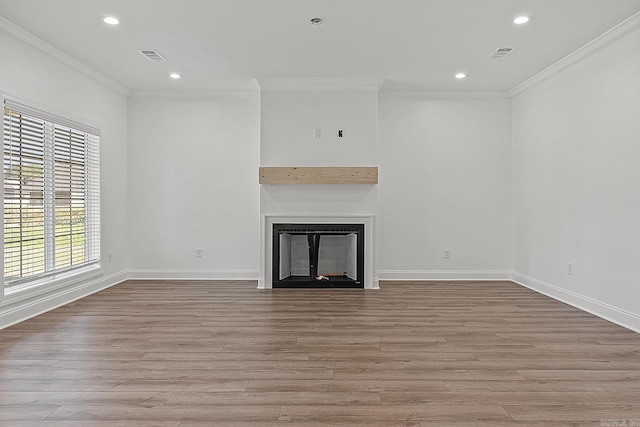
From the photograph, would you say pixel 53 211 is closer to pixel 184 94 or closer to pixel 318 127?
pixel 184 94

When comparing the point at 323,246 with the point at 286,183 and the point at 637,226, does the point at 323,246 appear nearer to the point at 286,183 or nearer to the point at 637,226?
the point at 286,183

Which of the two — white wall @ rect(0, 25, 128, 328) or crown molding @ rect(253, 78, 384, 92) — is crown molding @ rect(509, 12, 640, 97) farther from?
white wall @ rect(0, 25, 128, 328)

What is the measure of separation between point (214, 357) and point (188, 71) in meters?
3.54

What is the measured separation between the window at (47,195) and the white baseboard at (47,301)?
0.21 meters

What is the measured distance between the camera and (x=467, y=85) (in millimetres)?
5672

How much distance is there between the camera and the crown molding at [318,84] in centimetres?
538

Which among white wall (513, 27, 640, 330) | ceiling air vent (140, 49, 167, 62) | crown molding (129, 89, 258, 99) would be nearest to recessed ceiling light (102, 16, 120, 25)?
ceiling air vent (140, 49, 167, 62)

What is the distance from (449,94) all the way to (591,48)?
2026mm

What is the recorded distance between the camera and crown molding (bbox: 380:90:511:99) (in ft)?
19.6

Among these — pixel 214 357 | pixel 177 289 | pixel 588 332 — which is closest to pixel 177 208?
pixel 177 289

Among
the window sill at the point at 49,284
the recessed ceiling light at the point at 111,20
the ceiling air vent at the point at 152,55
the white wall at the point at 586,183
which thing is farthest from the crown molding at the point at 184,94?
the white wall at the point at 586,183

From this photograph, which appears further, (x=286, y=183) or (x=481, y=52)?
(x=286, y=183)

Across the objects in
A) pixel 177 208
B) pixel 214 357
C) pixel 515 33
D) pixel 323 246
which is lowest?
pixel 214 357

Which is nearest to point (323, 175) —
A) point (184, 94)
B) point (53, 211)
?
point (184, 94)
